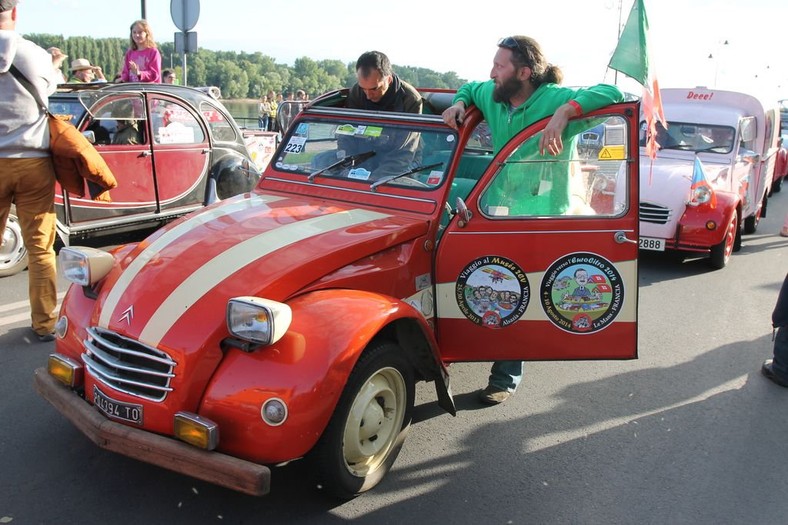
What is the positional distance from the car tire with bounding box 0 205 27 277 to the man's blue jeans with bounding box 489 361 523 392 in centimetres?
472

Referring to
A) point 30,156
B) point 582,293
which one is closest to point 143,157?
point 30,156

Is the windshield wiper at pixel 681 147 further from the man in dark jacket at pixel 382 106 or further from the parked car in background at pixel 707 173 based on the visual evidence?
the man in dark jacket at pixel 382 106

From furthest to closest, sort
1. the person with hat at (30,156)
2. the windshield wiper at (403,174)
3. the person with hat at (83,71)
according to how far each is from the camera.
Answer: the person with hat at (83,71), the person with hat at (30,156), the windshield wiper at (403,174)

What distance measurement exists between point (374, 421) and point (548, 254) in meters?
1.33

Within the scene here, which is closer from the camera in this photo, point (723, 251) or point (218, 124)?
point (723, 251)

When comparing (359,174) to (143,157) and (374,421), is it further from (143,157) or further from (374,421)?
(143,157)

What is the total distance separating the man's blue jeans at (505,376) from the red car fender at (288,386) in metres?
1.65

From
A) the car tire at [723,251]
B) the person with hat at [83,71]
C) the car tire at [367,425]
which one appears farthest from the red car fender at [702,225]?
the person with hat at [83,71]

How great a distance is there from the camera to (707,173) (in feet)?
27.5

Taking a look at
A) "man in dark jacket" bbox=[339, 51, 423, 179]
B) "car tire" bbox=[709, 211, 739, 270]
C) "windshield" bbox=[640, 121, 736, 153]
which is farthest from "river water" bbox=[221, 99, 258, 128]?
"car tire" bbox=[709, 211, 739, 270]

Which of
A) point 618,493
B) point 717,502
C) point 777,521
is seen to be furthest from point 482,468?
point 777,521

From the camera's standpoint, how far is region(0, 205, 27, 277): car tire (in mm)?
6387

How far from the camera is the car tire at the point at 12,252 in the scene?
6.39m

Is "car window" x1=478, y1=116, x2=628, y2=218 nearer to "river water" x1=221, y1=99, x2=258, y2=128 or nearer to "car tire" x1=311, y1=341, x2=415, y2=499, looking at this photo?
"car tire" x1=311, y1=341, x2=415, y2=499
